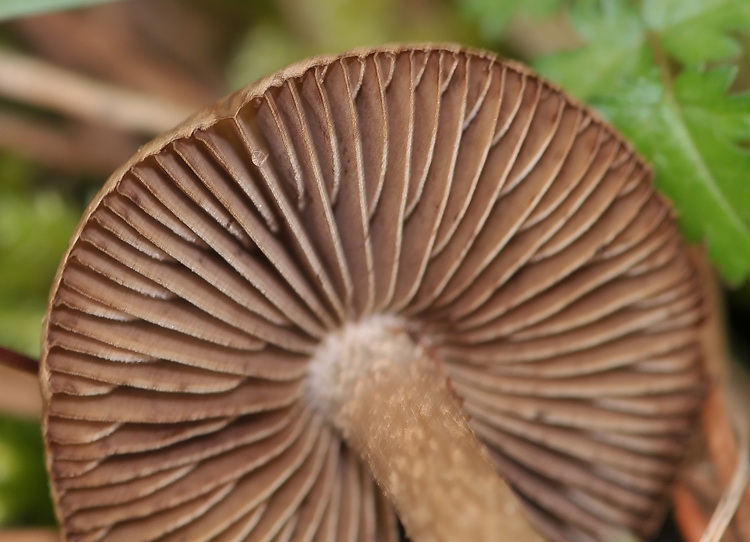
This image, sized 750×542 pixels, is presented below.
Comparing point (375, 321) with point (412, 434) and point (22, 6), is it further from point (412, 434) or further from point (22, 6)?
point (22, 6)

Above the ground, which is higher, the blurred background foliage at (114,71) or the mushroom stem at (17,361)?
the blurred background foliage at (114,71)

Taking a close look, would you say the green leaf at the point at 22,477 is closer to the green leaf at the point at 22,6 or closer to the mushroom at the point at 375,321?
the mushroom at the point at 375,321

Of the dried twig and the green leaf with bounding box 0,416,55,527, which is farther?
the dried twig

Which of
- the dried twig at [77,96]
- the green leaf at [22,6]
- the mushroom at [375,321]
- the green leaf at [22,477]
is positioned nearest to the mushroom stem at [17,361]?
the mushroom at [375,321]

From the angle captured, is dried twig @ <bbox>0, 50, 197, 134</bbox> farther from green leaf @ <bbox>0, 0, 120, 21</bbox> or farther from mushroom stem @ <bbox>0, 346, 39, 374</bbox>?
mushroom stem @ <bbox>0, 346, 39, 374</bbox>

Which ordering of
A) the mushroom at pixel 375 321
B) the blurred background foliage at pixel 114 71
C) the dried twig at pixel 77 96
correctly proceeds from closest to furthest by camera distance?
the mushroom at pixel 375 321, the blurred background foliage at pixel 114 71, the dried twig at pixel 77 96

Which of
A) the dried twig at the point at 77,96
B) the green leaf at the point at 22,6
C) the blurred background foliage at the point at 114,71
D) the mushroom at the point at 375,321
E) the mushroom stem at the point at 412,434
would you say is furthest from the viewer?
the dried twig at the point at 77,96

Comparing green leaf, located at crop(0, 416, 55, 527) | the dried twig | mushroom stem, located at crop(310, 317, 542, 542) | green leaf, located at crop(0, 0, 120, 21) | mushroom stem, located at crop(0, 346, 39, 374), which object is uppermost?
the dried twig

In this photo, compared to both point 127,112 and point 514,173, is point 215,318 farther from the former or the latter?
point 127,112

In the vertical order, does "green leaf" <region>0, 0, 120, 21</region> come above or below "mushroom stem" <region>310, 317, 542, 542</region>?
above

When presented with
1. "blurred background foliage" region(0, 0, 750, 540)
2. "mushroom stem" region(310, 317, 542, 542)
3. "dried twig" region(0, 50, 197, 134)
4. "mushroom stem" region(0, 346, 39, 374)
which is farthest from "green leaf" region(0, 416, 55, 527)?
"dried twig" region(0, 50, 197, 134)
